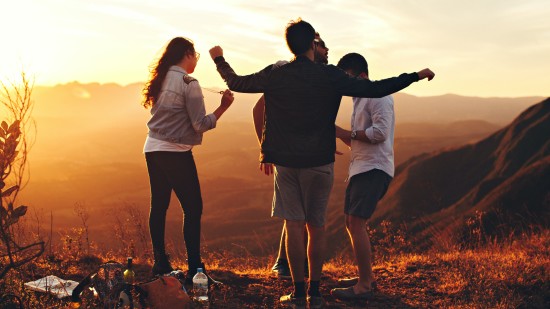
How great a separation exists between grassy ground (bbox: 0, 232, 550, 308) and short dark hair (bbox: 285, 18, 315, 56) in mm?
2033

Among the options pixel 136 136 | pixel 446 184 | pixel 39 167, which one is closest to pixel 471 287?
pixel 446 184

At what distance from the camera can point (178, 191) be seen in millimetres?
4895

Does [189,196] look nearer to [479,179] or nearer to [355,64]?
[355,64]

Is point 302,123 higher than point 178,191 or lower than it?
higher

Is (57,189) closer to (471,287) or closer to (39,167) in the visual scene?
(39,167)

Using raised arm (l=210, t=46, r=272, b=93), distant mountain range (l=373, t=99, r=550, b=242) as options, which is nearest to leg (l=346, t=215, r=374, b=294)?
raised arm (l=210, t=46, r=272, b=93)

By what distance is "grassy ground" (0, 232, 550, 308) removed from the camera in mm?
4734

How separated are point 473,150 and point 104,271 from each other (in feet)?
119

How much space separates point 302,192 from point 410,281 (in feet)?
6.28

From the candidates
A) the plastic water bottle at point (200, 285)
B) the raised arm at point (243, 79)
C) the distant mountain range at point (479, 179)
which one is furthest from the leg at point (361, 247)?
the distant mountain range at point (479, 179)

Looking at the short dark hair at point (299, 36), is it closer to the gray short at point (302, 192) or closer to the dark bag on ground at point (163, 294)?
the gray short at point (302, 192)

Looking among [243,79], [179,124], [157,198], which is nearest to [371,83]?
[243,79]

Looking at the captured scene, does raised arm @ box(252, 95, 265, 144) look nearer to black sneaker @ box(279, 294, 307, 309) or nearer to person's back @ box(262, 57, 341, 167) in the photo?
person's back @ box(262, 57, 341, 167)

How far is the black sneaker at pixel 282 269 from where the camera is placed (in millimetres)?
5512
